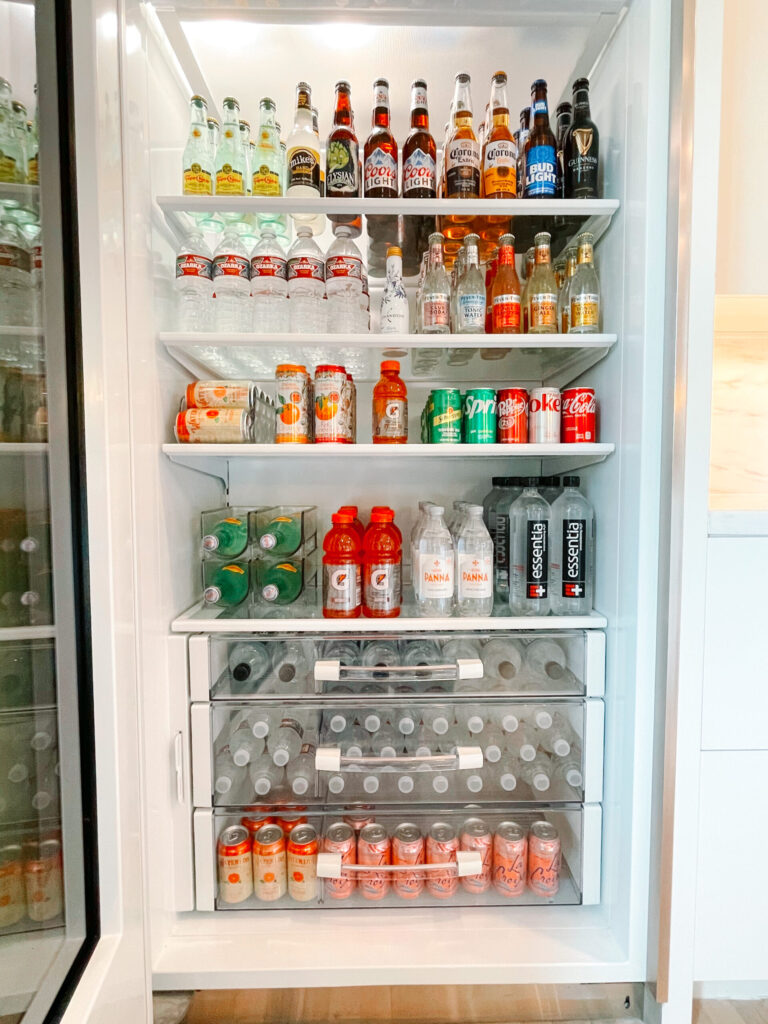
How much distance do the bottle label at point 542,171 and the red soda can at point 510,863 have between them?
1.37m

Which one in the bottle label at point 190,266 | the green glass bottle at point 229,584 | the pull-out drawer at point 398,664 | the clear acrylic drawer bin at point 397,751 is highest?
the bottle label at point 190,266

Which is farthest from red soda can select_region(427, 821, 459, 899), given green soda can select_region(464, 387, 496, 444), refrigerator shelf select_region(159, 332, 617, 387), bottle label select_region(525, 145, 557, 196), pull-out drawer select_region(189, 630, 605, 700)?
bottle label select_region(525, 145, 557, 196)

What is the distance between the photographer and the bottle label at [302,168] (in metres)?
1.09

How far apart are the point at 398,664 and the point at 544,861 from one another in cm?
52

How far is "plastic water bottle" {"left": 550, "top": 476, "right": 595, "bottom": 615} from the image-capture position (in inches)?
44.4

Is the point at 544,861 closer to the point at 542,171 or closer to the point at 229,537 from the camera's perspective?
the point at 229,537

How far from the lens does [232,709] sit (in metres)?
1.16

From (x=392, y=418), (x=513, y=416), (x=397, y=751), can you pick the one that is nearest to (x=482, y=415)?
(x=513, y=416)

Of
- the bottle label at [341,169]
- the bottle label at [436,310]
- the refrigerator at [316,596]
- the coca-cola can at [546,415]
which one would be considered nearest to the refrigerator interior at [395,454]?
the refrigerator at [316,596]

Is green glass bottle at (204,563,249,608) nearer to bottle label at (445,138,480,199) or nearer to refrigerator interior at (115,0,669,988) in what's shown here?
refrigerator interior at (115,0,669,988)

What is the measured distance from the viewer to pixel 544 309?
1.09m

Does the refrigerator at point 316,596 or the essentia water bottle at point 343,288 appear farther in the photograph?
the essentia water bottle at point 343,288

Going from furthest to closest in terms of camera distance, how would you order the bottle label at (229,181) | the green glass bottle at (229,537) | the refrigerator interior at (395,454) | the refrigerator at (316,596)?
1. the green glass bottle at (229,537)
2. the bottle label at (229,181)
3. the refrigerator interior at (395,454)
4. the refrigerator at (316,596)

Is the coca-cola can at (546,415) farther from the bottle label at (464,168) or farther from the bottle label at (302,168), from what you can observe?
the bottle label at (302,168)
